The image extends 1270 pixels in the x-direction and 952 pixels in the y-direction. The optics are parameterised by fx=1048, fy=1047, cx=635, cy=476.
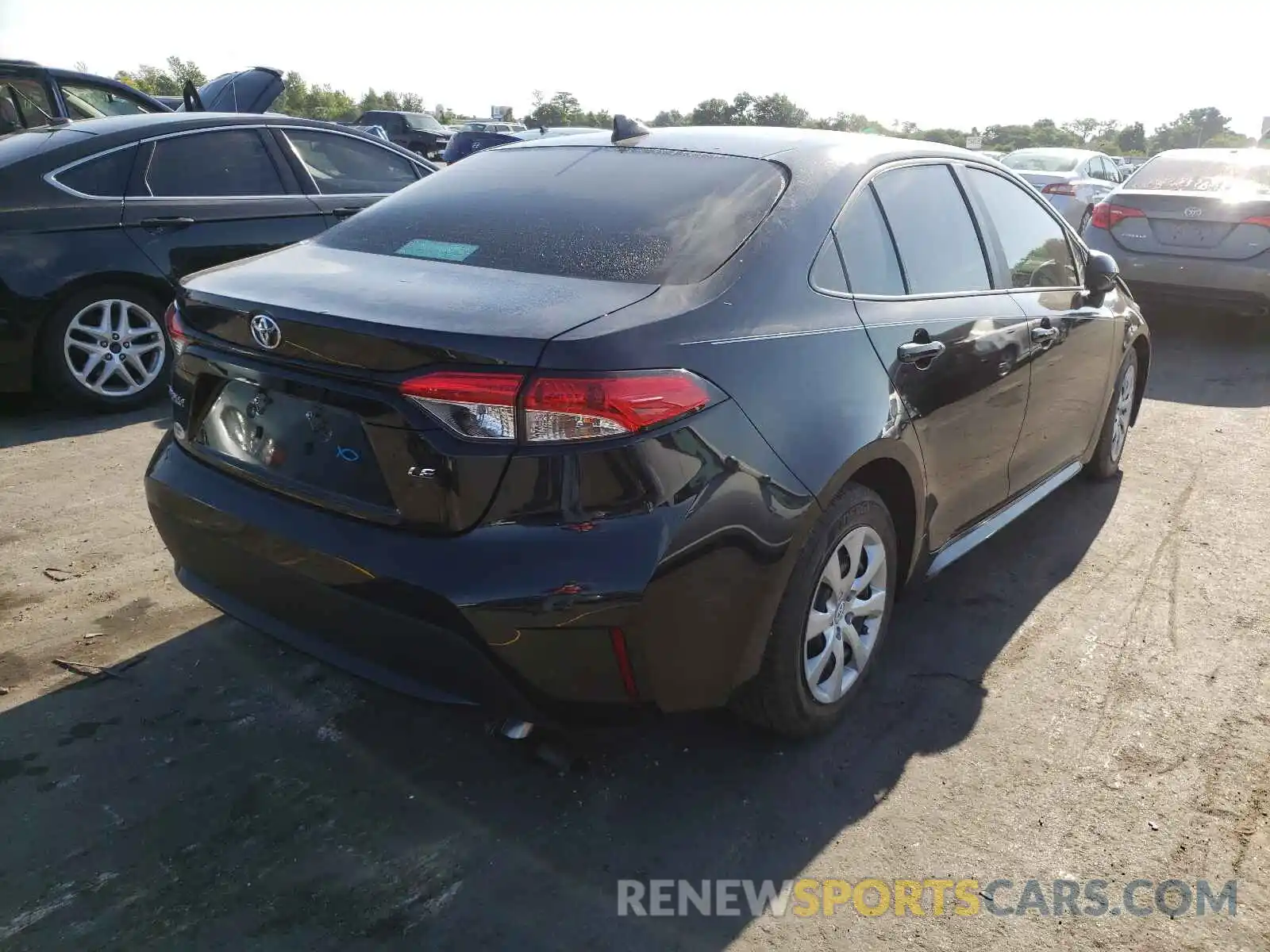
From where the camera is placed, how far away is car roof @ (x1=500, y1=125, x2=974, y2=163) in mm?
3148

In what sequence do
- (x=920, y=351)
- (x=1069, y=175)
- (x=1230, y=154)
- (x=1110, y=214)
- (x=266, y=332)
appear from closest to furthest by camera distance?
(x=266, y=332) → (x=920, y=351) → (x=1110, y=214) → (x=1230, y=154) → (x=1069, y=175)

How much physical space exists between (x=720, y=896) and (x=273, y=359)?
64.0 inches

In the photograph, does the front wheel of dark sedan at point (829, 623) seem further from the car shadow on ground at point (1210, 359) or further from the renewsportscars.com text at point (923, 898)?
the car shadow on ground at point (1210, 359)

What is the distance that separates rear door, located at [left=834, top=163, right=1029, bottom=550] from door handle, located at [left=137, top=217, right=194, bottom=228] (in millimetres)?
4237

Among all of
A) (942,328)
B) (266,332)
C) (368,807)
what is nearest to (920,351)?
(942,328)

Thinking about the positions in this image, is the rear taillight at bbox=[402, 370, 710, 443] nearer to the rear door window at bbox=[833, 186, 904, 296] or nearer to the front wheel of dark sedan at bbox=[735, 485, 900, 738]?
the front wheel of dark sedan at bbox=[735, 485, 900, 738]

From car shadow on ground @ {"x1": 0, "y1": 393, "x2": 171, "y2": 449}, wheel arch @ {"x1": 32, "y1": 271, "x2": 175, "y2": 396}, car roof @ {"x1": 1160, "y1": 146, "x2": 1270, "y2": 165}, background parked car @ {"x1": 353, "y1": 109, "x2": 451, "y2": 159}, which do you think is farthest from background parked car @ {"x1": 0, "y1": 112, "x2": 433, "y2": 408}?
background parked car @ {"x1": 353, "y1": 109, "x2": 451, "y2": 159}

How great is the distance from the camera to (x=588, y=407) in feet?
7.18

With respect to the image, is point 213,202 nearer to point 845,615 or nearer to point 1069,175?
point 845,615

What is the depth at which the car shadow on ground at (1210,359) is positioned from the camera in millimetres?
7004

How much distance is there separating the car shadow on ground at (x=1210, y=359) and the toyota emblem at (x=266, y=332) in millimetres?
6126

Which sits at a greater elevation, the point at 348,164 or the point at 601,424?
the point at 348,164

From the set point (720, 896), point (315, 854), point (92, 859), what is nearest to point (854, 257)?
point (720, 896)

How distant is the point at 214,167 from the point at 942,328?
4.70 m
